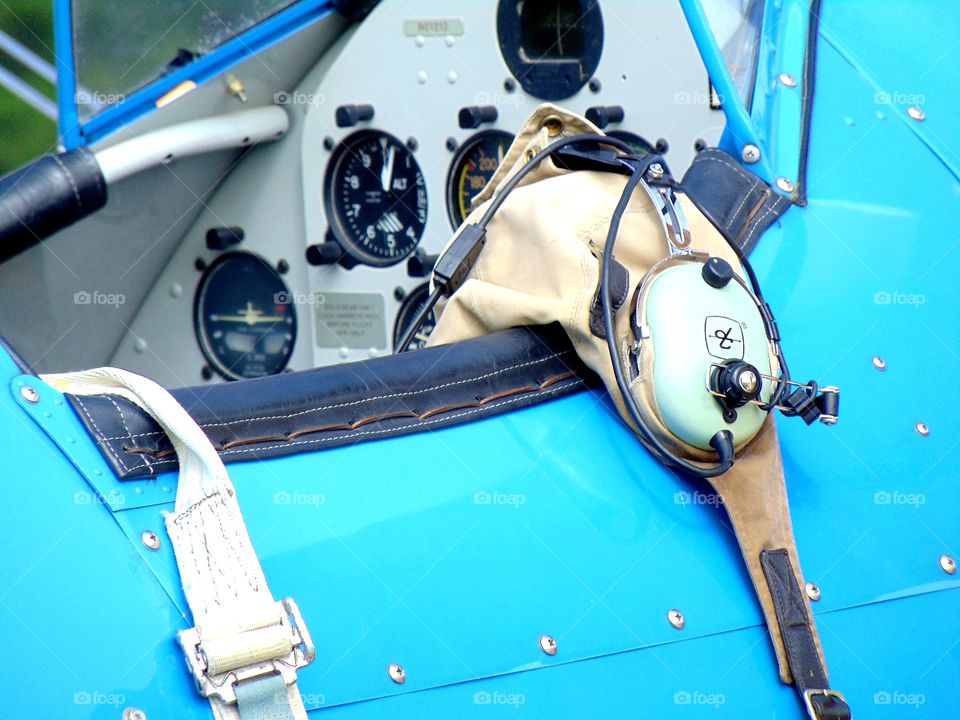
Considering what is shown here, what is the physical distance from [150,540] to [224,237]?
73.6 inches

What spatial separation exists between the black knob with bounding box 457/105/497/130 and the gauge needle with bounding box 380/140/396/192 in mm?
249

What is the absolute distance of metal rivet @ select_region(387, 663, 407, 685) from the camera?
114 cm

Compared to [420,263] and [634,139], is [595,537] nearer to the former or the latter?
[634,139]

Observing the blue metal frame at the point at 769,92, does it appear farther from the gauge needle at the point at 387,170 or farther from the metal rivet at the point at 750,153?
the gauge needle at the point at 387,170

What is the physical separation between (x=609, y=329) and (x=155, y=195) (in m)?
1.64

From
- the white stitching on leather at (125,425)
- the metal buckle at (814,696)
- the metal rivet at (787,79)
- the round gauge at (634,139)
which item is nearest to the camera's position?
the white stitching on leather at (125,425)

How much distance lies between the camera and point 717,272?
52.9 inches

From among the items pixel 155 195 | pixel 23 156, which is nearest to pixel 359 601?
pixel 155 195

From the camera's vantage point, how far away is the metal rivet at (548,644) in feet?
4.02

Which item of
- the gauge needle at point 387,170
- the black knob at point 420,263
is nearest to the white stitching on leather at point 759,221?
the black knob at point 420,263

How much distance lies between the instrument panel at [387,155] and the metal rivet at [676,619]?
997 mm

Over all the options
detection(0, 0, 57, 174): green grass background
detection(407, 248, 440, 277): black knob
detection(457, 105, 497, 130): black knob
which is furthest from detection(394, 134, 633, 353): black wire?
detection(0, 0, 57, 174): green grass background

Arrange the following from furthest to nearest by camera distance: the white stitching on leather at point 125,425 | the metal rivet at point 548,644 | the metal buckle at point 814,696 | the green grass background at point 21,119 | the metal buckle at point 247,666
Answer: the green grass background at point 21,119
the metal buckle at point 814,696
the metal rivet at point 548,644
the white stitching on leather at point 125,425
the metal buckle at point 247,666

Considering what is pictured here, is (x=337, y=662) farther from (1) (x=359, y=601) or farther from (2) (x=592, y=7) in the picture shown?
(2) (x=592, y=7)
